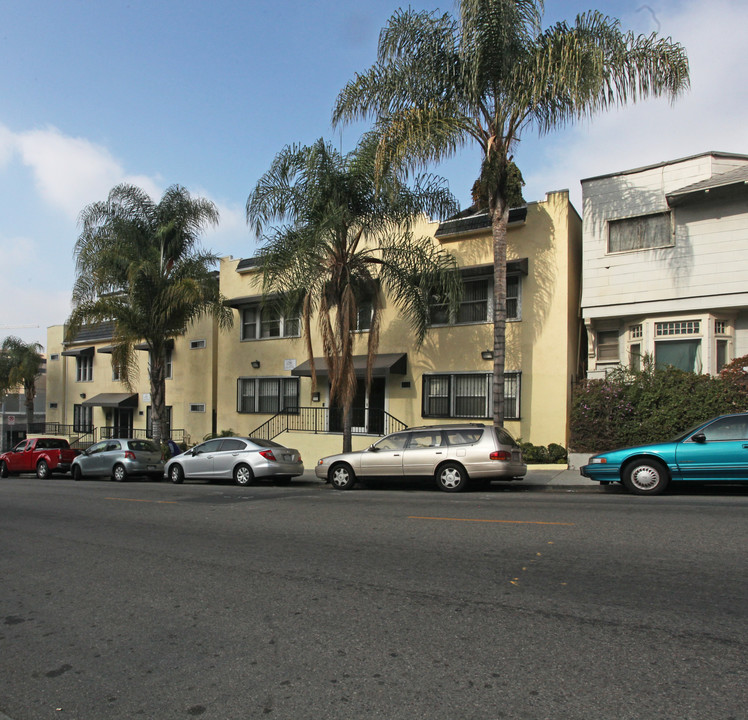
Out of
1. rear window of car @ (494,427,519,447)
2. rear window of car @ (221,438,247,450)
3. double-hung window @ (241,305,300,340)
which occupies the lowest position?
rear window of car @ (221,438,247,450)

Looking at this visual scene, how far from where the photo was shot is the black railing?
71.3 ft

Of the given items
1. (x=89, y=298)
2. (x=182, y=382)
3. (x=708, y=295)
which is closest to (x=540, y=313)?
(x=708, y=295)

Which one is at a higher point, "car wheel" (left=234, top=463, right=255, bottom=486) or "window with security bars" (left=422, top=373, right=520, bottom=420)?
"window with security bars" (left=422, top=373, right=520, bottom=420)

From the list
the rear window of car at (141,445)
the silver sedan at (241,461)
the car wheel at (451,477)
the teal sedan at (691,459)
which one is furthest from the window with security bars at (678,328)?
the rear window of car at (141,445)

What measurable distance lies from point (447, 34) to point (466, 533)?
1297 cm

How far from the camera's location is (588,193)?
18312mm

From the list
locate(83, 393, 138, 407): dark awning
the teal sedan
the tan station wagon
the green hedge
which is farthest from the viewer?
locate(83, 393, 138, 407): dark awning

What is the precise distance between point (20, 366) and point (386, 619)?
4267 cm

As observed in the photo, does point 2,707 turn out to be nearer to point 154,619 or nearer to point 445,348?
point 154,619

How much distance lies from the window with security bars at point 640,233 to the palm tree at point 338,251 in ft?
14.8

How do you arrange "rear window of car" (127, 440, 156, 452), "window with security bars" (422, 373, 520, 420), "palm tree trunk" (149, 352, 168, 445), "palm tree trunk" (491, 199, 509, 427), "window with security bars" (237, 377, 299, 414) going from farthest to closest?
"window with security bars" (237, 377, 299, 414) → "palm tree trunk" (149, 352, 168, 445) → "rear window of car" (127, 440, 156, 452) → "window with security bars" (422, 373, 520, 420) → "palm tree trunk" (491, 199, 509, 427)

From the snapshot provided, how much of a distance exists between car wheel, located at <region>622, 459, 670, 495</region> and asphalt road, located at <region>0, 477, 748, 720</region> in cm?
255

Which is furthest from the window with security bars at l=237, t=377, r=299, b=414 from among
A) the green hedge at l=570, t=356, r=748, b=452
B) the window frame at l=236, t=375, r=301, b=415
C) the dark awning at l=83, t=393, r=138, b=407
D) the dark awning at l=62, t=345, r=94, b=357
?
the dark awning at l=62, t=345, r=94, b=357

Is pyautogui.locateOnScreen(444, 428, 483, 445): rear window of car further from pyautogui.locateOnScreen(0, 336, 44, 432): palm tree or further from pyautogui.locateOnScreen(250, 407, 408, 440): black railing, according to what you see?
pyautogui.locateOnScreen(0, 336, 44, 432): palm tree
